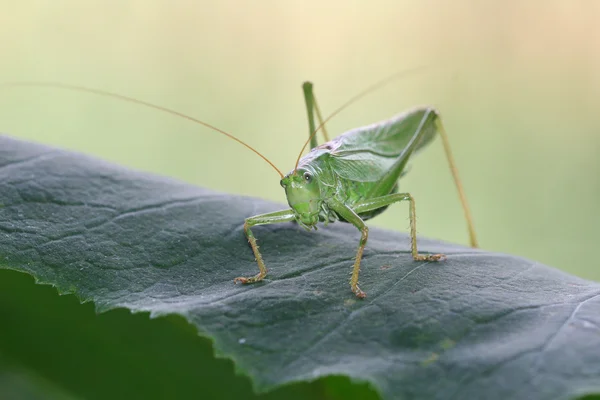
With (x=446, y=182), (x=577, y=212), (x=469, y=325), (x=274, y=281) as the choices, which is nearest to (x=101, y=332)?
(x=274, y=281)

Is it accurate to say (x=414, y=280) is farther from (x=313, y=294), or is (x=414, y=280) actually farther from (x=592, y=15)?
(x=592, y=15)

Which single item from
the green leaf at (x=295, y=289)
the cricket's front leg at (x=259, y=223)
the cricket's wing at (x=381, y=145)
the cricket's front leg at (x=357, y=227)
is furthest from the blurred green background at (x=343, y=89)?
the green leaf at (x=295, y=289)

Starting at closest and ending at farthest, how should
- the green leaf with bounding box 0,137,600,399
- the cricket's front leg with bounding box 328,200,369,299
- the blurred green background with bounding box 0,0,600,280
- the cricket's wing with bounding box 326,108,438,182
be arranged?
the green leaf with bounding box 0,137,600,399 < the cricket's front leg with bounding box 328,200,369,299 < the cricket's wing with bounding box 326,108,438,182 < the blurred green background with bounding box 0,0,600,280

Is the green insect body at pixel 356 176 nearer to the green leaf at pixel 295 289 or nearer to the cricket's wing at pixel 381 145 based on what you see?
the cricket's wing at pixel 381 145

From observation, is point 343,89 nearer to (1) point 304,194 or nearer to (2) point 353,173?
(2) point 353,173

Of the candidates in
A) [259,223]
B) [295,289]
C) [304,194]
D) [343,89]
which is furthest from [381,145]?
[343,89]

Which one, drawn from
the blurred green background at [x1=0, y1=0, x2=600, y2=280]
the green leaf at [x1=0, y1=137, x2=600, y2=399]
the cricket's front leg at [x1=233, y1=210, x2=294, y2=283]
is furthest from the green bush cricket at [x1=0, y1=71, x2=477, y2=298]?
the blurred green background at [x1=0, y1=0, x2=600, y2=280]

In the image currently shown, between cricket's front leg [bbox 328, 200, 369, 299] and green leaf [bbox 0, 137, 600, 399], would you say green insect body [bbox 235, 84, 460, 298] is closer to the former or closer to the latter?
cricket's front leg [bbox 328, 200, 369, 299]
